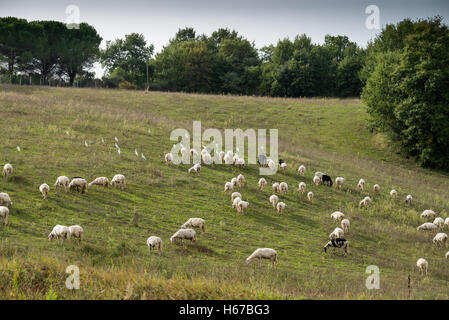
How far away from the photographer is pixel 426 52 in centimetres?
5262

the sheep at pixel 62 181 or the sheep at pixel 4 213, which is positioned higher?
the sheep at pixel 62 181

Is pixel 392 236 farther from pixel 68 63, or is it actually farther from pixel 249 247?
pixel 68 63

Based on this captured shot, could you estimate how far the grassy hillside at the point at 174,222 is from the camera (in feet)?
33.8

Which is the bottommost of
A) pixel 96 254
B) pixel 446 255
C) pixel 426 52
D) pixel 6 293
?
pixel 446 255

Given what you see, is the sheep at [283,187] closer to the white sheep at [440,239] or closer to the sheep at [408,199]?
the white sheep at [440,239]

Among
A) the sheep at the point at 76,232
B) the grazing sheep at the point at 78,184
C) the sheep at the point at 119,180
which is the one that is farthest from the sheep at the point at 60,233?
the sheep at the point at 119,180

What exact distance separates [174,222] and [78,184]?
613 cm

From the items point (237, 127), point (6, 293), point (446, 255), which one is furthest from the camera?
point (237, 127)

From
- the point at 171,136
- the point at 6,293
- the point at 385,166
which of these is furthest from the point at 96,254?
the point at 385,166

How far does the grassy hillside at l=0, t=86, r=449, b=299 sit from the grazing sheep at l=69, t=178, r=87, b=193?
64cm

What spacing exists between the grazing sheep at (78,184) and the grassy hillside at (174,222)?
0.64 metres

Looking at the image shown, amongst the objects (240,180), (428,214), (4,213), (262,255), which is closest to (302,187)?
(240,180)

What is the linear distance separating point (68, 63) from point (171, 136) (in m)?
61.4

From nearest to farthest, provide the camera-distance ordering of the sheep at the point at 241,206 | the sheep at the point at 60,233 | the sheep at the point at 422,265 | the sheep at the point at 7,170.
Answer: the sheep at the point at 60,233 < the sheep at the point at 422,265 < the sheep at the point at 7,170 < the sheep at the point at 241,206
